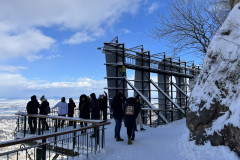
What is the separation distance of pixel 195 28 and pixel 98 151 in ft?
31.6

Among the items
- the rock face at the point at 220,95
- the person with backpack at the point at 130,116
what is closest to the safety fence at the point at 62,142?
the person with backpack at the point at 130,116

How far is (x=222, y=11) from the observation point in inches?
440

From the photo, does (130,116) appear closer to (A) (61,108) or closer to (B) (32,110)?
(A) (61,108)

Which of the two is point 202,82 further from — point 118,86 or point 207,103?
point 118,86

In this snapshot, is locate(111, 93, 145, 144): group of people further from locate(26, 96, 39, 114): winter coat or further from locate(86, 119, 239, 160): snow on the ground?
locate(26, 96, 39, 114): winter coat

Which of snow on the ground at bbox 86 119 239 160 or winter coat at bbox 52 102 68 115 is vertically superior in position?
winter coat at bbox 52 102 68 115

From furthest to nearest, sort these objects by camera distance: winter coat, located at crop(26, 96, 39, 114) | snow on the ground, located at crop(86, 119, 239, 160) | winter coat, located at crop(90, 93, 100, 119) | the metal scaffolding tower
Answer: the metal scaffolding tower
winter coat, located at crop(26, 96, 39, 114)
winter coat, located at crop(90, 93, 100, 119)
snow on the ground, located at crop(86, 119, 239, 160)

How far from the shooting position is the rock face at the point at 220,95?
5.09 metres

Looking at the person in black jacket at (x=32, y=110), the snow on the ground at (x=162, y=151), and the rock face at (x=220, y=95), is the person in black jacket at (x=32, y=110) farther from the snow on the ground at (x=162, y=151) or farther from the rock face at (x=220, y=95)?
the rock face at (x=220, y=95)

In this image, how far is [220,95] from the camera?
624 cm

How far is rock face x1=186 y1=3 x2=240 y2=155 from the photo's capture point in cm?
509

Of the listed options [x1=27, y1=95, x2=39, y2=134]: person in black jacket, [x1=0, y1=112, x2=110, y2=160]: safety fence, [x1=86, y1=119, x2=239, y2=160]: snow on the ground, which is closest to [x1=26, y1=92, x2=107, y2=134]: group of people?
[x1=27, y1=95, x2=39, y2=134]: person in black jacket

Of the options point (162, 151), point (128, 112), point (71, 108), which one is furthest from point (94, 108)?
point (162, 151)

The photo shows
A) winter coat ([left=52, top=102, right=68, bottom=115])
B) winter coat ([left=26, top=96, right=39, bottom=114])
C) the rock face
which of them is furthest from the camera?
winter coat ([left=52, top=102, right=68, bottom=115])
